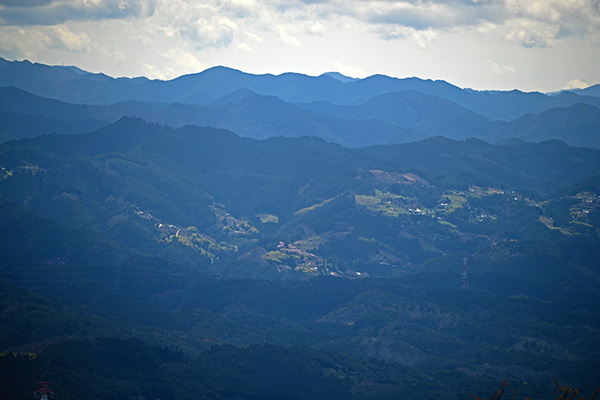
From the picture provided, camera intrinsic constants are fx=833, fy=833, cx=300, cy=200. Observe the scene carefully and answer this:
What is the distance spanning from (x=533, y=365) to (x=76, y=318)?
91.3m

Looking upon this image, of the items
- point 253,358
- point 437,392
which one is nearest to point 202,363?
point 253,358

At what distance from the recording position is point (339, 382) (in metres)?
154

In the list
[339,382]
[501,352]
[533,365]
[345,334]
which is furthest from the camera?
[345,334]

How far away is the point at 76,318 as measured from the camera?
547 ft

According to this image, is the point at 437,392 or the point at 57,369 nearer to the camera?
the point at 57,369

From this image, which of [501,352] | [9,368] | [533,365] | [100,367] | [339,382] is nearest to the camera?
[9,368]

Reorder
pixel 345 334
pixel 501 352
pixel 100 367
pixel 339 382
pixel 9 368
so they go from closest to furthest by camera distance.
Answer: pixel 9 368 → pixel 100 367 → pixel 339 382 → pixel 501 352 → pixel 345 334

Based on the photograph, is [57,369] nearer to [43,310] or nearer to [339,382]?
[43,310]

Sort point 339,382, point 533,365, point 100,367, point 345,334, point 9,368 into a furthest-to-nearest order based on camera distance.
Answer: point 345,334 → point 533,365 → point 339,382 → point 100,367 → point 9,368

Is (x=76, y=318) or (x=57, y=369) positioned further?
(x=76, y=318)

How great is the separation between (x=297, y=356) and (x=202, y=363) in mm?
18965

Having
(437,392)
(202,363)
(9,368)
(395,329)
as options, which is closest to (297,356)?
(202,363)

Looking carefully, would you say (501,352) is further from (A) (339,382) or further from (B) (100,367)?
(B) (100,367)

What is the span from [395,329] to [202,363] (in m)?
60.3
